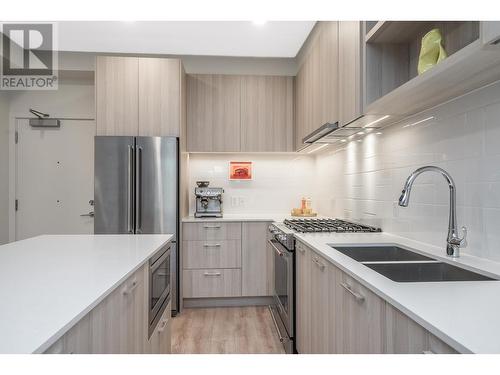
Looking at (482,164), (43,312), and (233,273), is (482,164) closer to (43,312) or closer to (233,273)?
(43,312)

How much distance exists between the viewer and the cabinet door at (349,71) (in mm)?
1885

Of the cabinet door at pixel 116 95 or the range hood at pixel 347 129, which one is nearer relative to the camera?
the range hood at pixel 347 129

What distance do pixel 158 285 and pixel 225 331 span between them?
1225 millimetres

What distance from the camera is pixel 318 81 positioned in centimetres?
271

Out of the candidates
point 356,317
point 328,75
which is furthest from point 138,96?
point 356,317

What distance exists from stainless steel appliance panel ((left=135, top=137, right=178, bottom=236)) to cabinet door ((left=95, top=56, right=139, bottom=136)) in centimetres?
28

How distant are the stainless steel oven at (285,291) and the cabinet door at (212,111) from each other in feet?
4.50

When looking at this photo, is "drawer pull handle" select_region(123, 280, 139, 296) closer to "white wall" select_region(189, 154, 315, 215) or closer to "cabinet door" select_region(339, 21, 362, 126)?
"cabinet door" select_region(339, 21, 362, 126)

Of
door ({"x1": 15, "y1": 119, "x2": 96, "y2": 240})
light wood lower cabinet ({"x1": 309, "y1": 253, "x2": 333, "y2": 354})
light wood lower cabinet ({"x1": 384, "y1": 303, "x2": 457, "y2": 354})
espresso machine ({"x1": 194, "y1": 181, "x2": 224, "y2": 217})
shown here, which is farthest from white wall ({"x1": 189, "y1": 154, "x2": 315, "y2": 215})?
light wood lower cabinet ({"x1": 384, "y1": 303, "x2": 457, "y2": 354})

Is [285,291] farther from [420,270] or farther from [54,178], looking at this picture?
[54,178]

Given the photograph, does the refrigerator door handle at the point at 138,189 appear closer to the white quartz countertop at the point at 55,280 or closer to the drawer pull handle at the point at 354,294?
the white quartz countertop at the point at 55,280

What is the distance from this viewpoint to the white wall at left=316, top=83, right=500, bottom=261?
52.7 inches

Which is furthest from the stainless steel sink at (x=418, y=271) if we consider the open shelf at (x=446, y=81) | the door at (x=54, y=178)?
the door at (x=54, y=178)
